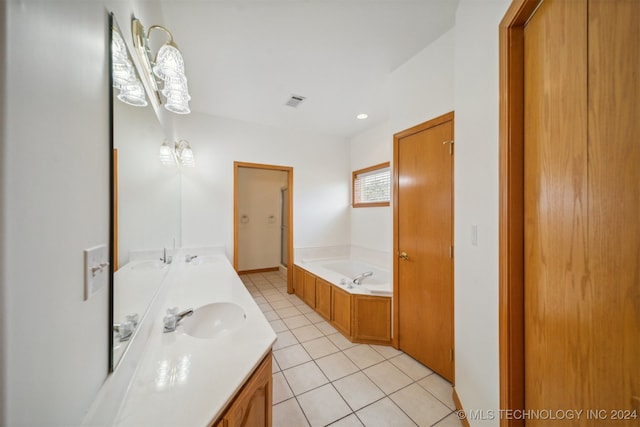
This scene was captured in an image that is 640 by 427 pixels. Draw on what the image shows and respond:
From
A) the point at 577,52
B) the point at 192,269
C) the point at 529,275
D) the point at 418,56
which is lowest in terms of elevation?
the point at 192,269

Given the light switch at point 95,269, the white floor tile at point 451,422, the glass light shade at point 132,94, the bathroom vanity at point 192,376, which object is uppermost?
the glass light shade at point 132,94

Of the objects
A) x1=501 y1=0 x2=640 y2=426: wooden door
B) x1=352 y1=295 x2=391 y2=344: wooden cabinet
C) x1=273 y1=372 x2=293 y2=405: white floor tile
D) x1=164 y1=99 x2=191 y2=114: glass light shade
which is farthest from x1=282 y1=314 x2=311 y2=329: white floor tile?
x1=164 y1=99 x2=191 y2=114: glass light shade

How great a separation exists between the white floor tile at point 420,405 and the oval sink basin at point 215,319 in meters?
→ 1.22

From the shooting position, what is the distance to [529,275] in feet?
2.97

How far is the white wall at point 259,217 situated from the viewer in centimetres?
461

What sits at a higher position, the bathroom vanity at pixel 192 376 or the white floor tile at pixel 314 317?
the bathroom vanity at pixel 192 376

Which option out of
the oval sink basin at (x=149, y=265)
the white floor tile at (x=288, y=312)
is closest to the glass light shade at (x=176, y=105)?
the oval sink basin at (x=149, y=265)

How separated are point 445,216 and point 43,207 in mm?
1947

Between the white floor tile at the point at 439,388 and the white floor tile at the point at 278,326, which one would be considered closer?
the white floor tile at the point at 439,388

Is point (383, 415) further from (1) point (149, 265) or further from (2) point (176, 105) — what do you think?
(2) point (176, 105)

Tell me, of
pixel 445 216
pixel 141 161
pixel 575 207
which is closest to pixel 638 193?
pixel 575 207

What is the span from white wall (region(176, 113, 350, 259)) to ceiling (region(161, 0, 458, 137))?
0.46 m

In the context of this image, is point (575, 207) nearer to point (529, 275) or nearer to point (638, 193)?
point (638, 193)

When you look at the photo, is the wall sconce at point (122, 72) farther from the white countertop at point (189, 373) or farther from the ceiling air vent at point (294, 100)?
the ceiling air vent at point (294, 100)
